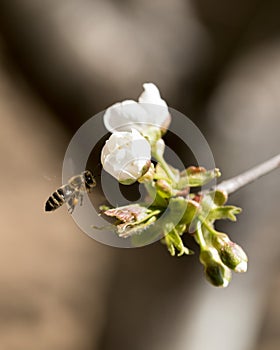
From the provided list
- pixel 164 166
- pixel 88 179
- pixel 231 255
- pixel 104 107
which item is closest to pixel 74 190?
pixel 88 179

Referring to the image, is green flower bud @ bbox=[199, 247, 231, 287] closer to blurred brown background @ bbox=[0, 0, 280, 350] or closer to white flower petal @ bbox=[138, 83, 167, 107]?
white flower petal @ bbox=[138, 83, 167, 107]

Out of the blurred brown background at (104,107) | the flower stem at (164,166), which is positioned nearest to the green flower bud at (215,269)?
the flower stem at (164,166)

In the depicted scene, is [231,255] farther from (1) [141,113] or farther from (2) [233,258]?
(1) [141,113]

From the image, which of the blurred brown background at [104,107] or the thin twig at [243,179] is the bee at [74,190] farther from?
the blurred brown background at [104,107]

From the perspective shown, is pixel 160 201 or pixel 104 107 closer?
pixel 160 201

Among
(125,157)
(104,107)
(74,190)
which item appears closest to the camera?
(125,157)

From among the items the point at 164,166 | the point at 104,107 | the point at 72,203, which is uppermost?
the point at 164,166

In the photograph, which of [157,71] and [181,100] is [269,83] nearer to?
[181,100]

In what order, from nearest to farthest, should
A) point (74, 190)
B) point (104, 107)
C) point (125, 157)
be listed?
point (125, 157), point (74, 190), point (104, 107)
